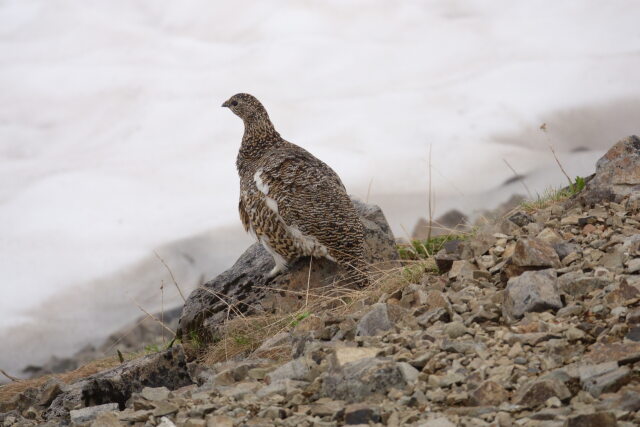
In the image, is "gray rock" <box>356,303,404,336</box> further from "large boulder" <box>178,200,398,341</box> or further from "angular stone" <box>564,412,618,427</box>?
"large boulder" <box>178,200,398,341</box>

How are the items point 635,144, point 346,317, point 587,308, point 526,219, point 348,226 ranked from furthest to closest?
point 348,226 < point 635,144 < point 526,219 < point 346,317 < point 587,308

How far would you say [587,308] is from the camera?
5.16m

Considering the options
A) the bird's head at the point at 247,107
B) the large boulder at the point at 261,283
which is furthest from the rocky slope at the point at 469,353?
the bird's head at the point at 247,107

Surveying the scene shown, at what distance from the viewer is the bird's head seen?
30.3 feet

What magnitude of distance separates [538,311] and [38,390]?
4.18m

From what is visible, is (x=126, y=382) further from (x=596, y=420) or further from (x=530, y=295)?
(x=596, y=420)

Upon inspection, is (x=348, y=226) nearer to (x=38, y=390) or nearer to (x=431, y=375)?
(x=38, y=390)

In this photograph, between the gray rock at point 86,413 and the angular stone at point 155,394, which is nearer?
the angular stone at point 155,394

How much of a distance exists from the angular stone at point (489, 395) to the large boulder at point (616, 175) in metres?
2.75

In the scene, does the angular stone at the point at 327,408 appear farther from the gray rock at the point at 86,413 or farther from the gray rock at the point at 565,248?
the gray rock at the point at 565,248

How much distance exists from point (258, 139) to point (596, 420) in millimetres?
5742

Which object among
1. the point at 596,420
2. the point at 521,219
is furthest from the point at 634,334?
the point at 521,219

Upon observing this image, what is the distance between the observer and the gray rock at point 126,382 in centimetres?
678

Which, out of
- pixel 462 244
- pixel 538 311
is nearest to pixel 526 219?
pixel 462 244
